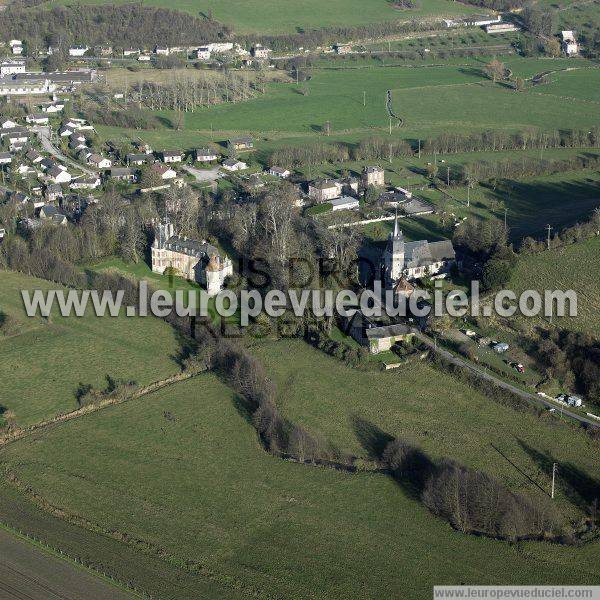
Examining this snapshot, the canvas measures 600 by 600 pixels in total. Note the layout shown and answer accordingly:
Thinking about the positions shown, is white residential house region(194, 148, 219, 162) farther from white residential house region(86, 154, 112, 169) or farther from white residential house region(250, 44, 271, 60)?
white residential house region(250, 44, 271, 60)

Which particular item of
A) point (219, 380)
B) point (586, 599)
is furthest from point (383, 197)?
point (586, 599)

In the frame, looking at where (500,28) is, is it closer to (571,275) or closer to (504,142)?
(504,142)

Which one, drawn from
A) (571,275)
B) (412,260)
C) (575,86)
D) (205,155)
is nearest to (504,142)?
(205,155)

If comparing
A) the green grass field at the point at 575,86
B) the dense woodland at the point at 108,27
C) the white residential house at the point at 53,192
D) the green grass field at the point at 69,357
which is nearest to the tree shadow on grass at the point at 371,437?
the green grass field at the point at 69,357

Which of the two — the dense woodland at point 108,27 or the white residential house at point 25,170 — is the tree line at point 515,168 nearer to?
the white residential house at point 25,170

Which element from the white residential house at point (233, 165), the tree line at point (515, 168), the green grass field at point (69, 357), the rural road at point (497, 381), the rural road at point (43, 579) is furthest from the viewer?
the white residential house at point (233, 165)
